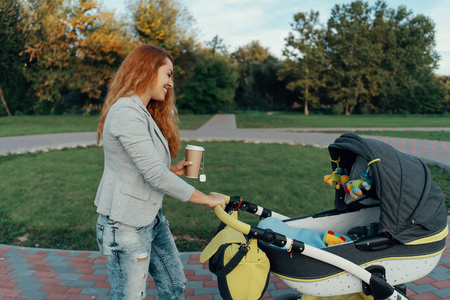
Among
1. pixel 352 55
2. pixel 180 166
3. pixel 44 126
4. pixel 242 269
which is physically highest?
pixel 352 55

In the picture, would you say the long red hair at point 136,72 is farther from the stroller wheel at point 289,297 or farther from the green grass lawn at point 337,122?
the green grass lawn at point 337,122

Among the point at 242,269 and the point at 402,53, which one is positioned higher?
the point at 402,53

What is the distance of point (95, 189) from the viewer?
6301 mm

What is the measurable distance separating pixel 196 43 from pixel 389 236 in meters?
38.9

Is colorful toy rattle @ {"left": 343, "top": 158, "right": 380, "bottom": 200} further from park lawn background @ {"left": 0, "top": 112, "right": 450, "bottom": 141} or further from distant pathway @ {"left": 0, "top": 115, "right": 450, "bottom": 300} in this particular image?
park lawn background @ {"left": 0, "top": 112, "right": 450, "bottom": 141}

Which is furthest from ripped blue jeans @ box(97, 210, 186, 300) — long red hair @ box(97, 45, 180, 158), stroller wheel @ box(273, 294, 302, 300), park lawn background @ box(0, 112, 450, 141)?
park lawn background @ box(0, 112, 450, 141)

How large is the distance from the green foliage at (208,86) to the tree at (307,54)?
26.7 feet

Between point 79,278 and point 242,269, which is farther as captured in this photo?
point 79,278

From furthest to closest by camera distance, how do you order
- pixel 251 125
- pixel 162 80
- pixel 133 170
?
pixel 251 125, pixel 162 80, pixel 133 170

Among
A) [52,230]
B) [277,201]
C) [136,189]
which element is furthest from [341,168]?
[52,230]

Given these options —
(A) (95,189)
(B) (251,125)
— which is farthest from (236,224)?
(B) (251,125)

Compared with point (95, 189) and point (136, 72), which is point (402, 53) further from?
point (136, 72)

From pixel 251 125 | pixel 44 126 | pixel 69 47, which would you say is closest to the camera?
pixel 44 126

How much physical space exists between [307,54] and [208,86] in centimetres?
1244
